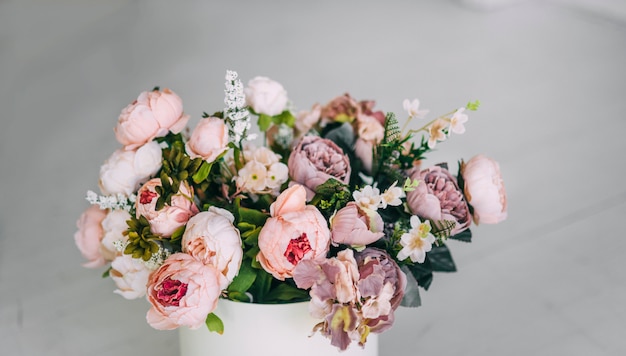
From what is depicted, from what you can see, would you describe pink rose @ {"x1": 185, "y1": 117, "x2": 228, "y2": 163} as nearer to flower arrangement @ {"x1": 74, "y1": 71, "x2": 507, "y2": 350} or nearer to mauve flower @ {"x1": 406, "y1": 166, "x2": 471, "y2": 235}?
flower arrangement @ {"x1": 74, "y1": 71, "x2": 507, "y2": 350}

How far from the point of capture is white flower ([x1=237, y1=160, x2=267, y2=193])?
777 mm

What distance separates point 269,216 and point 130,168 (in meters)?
0.16

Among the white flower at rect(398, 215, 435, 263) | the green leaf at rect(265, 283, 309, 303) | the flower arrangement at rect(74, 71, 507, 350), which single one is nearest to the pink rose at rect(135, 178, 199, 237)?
the flower arrangement at rect(74, 71, 507, 350)

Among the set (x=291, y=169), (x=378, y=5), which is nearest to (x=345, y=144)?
(x=291, y=169)

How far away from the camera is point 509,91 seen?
157cm

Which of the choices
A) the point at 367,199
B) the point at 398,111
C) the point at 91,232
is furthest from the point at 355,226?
the point at 398,111

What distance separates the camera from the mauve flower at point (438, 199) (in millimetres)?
764

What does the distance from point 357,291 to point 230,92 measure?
0.25 meters

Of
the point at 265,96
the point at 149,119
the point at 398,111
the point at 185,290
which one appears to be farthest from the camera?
the point at 398,111

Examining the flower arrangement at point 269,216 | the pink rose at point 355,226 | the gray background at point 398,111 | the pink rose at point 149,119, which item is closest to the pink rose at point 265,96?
the flower arrangement at point 269,216

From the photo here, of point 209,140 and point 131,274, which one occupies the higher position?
point 209,140

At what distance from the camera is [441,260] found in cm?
88

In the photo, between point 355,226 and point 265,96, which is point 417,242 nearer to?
point 355,226

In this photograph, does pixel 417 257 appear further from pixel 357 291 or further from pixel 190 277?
pixel 190 277
